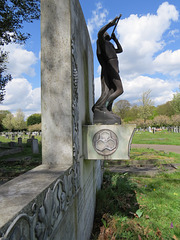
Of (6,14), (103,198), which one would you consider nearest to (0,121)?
(6,14)

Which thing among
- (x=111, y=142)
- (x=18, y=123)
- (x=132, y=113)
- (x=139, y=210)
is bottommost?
(x=139, y=210)

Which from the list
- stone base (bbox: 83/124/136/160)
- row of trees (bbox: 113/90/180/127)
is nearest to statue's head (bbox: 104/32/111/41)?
stone base (bbox: 83/124/136/160)

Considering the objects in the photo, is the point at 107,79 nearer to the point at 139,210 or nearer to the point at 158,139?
the point at 139,210

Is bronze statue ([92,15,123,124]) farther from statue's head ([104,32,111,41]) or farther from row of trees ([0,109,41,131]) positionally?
row of trees ([0,109,41,131])

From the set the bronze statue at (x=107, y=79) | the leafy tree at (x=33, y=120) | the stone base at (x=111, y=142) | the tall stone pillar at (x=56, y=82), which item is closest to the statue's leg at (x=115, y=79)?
the bronze statue at (x=107, y=79)

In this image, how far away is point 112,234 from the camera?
2.74 metres

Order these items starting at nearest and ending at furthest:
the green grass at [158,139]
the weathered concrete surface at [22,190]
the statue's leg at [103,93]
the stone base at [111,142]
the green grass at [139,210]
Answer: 1. the weathered concrete surface at [22,190]
2. the stone base at [111,142]
3. the green grass at [139,210]
4. the statue's leg at [103,93]
5. the green grass at [158,139]

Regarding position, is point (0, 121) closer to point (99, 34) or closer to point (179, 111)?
point (179, 111)

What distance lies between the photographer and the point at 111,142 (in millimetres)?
2621

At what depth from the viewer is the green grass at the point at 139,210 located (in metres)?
2.74

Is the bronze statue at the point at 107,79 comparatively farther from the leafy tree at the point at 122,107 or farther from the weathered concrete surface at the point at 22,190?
the leafy tree at the point at 122,107

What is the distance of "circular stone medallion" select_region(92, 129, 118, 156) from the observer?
8.59ft

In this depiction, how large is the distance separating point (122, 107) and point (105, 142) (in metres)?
41.2

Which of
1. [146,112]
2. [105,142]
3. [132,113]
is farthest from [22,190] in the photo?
[132,113]
